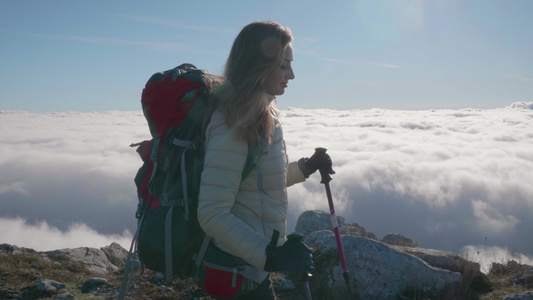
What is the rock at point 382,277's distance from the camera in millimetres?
5938

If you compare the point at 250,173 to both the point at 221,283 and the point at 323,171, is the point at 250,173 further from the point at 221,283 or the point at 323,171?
the point at 323,171

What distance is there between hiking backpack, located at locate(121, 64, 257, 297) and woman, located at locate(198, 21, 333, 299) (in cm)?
11

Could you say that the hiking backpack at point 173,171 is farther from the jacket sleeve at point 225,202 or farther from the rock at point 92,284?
the rock at point 92,284

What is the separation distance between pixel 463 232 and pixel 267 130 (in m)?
172

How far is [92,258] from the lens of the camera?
941 cm

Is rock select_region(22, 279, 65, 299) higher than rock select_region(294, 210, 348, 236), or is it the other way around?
rock select_region(294, 210, 348, 236)

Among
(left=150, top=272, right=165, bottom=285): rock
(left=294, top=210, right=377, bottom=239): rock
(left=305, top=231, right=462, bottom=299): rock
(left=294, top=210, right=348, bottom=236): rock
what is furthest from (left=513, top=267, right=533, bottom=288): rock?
(left=150, top=272, right=165, bottom=285): rock

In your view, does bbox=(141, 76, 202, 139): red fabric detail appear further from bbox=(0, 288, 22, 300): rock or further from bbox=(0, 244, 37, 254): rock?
bbox=(0, 244, 37, 254): rock

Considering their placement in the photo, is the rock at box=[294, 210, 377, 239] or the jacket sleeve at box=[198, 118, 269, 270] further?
the rock at box=[294, 210, 377, 239]

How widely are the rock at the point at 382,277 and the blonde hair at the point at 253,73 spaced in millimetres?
4152

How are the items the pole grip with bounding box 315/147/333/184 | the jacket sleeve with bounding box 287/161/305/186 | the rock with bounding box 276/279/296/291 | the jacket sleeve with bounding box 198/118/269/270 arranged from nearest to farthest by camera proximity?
the jacket sleeve with bounding box 198/118/269/270
the jacket sleeve with bounding box 287/161/305/186
the pole grip with bounding box 315/147/333/184
the rock with bounding box 276/279/296/291

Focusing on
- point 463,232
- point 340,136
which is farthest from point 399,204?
point 340,136

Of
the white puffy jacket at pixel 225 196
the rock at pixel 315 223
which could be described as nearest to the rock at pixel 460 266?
the rock at pixel 315 223

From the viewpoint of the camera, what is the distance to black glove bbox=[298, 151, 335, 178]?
3.48 meters
